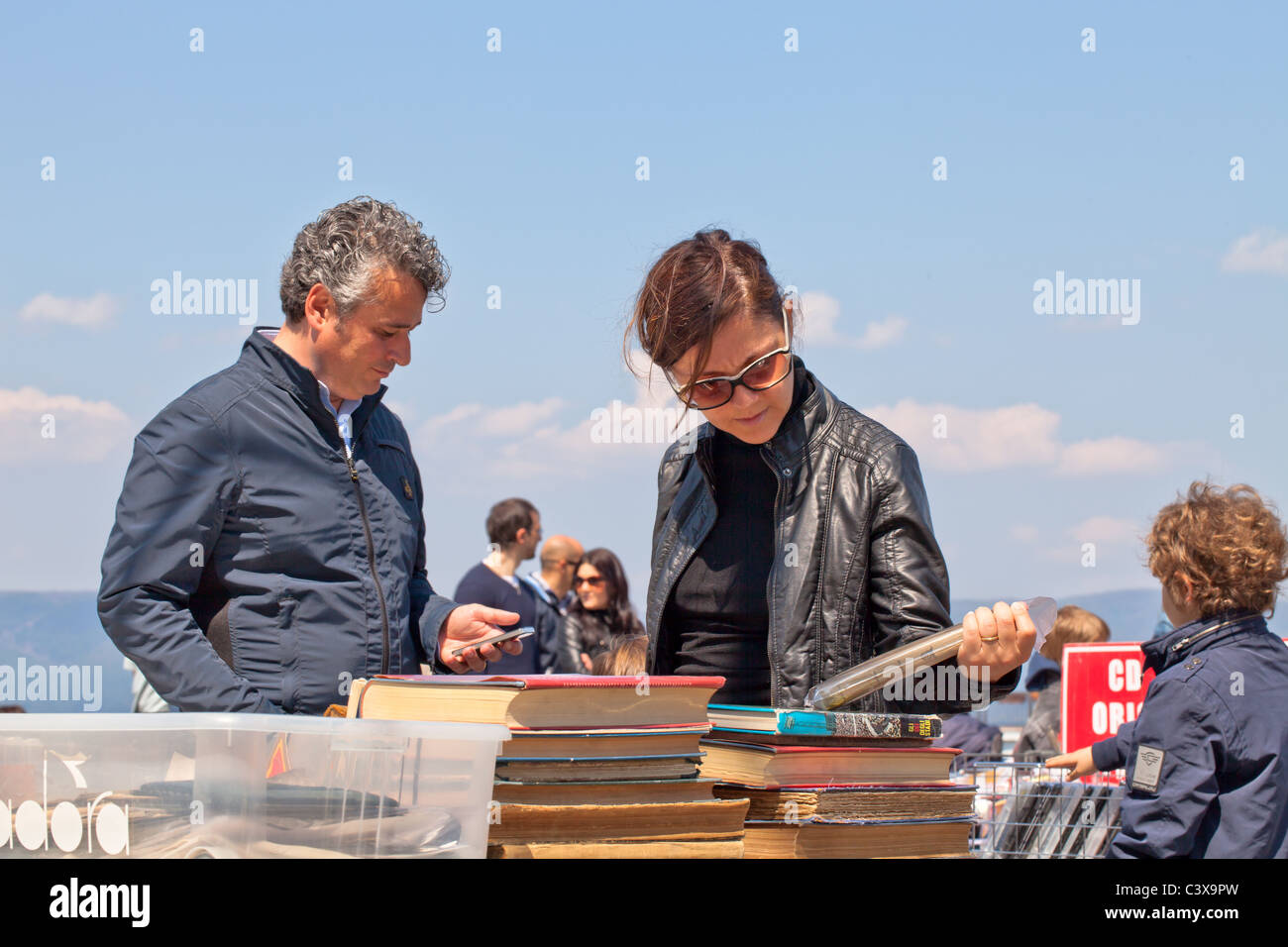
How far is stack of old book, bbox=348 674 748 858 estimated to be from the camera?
4.39ft

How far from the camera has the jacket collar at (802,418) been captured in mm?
2160

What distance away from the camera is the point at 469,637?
2262mm

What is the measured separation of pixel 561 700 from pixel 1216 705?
1870mm

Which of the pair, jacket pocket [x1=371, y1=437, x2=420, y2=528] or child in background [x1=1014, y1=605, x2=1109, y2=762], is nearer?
jacket pocket [x1=371, y1=437, x2=420, y2=528]

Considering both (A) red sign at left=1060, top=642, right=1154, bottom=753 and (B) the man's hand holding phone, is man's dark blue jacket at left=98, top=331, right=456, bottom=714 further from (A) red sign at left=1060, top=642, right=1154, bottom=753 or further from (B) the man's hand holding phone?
(A) red sign at left=1060, top=642, right=1154, bottom=753

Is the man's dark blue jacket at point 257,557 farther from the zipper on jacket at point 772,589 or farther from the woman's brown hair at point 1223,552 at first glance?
the woman's brown hair at point 1223,552

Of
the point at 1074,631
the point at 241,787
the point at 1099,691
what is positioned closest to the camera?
the point at 241,787

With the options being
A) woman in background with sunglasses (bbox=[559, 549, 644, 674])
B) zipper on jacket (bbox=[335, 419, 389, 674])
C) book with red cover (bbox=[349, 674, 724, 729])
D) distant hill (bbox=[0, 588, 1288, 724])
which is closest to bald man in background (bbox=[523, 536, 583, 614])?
woman in background with sunglasses (bbox=[559, 549, 644, 674])

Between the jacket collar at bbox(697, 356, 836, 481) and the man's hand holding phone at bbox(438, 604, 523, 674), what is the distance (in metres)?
0.57

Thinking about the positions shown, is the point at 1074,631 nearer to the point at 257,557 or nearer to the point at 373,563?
the point at 373,563
